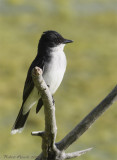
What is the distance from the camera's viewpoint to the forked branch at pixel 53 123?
15.5 ft

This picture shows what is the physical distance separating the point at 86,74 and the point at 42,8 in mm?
5130

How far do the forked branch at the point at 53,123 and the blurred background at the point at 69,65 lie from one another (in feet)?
16.5

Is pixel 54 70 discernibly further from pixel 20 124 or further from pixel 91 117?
pixel 91 117

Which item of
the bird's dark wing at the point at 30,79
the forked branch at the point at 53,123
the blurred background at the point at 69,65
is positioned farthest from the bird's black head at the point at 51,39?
the blurred background at the point at 69,65

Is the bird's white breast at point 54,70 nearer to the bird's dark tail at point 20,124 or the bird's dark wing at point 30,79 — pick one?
the bird's dark wing at point 30,79

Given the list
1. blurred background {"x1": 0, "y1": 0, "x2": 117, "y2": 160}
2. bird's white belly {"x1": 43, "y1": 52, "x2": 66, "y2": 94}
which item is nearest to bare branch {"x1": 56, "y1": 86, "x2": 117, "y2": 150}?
bird's white belly {"x1": 43, "y1": 52, "x2": 66, "y2": 94}

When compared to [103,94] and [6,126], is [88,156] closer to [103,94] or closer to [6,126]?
[6,126]

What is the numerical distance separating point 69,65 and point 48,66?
9114 millimetres

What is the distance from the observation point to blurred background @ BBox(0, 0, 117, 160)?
38.6 feet

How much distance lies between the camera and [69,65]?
15.1 metres

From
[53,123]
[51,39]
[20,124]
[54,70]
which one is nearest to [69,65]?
→ [20,124]

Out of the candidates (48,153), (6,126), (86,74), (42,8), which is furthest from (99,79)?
(48,153)

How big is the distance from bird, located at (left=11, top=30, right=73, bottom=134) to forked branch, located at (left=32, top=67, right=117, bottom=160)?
0.98 m

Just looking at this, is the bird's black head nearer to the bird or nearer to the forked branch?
the bird
